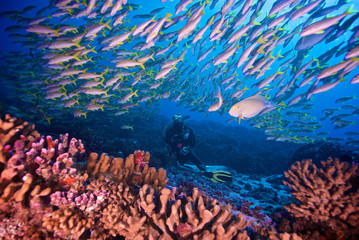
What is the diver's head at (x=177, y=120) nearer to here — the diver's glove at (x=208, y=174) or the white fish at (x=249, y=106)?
the diver's glove at (x=208, y=174)

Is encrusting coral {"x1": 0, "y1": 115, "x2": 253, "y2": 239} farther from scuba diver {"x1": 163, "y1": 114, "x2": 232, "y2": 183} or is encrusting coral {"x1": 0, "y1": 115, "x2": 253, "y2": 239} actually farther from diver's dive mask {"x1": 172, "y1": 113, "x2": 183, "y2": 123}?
scuba diver {"x1": 163, "y1": 114, "x2": 232, "y2": 183}

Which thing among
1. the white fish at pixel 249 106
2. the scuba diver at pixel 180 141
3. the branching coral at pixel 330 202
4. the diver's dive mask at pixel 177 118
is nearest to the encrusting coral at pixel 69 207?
the branching coral at pixel 330 202

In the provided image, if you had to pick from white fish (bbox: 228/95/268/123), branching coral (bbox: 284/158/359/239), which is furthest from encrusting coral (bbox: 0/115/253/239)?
white fish (bbox: 228/95/268/123)

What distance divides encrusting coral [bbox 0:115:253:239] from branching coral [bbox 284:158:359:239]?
1401 millimetres

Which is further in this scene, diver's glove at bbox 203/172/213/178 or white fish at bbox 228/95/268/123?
diver's glove at bbox 203/172/213/178

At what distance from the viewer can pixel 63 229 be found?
1.79 m

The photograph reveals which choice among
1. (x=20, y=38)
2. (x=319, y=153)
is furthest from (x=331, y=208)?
(x=20, y=38)

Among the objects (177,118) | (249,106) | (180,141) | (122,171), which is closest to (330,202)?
(249,106)

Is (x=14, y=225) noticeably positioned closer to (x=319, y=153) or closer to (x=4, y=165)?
(x=4, y=165)

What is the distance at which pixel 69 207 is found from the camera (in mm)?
1914

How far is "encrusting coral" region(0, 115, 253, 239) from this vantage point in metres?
1.72

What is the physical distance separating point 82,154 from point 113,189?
1.10 m

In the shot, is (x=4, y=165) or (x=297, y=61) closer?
(x=4, y=165)

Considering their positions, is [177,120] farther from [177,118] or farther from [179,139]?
[179,139]
